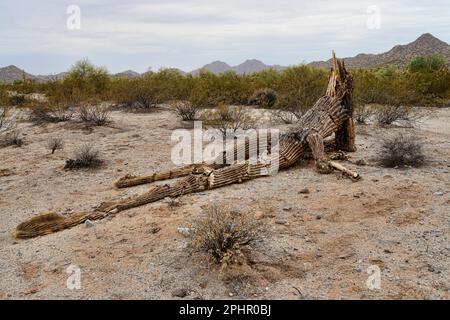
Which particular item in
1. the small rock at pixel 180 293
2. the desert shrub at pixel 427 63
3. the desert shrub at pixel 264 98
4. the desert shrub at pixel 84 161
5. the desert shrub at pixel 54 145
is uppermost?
the desert shrub at pixel 427 63

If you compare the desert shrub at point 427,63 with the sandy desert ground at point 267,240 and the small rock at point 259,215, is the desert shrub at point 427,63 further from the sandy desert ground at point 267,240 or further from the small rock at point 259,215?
the small rock at point 259,215

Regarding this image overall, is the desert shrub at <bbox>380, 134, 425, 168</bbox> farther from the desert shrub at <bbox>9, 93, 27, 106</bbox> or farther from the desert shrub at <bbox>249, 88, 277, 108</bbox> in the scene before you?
the desert shrub at <bbox>9, 93, 27, 106</bbox>

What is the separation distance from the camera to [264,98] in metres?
16.6

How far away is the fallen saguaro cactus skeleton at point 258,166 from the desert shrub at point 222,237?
1.79m

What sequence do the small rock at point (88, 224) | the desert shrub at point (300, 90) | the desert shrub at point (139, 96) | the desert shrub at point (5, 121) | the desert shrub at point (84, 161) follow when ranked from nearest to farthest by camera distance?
the small rock at point (88, 224) < the desert shrub at point (84, 161) < the desert shrub at point (5, 121) < the desert shrub at point (300, 90) < the desert shrub at point (139, 96)

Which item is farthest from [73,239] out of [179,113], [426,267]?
[179,113]

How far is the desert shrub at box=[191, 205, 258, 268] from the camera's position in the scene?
4.15m

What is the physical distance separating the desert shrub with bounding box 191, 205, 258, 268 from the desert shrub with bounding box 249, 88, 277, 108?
12183 mm

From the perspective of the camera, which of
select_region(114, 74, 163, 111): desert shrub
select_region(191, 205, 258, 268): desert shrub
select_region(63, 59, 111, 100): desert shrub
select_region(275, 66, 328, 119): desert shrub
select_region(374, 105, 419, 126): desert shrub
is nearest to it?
select_region(191, 205, 258, 268): desert shrub

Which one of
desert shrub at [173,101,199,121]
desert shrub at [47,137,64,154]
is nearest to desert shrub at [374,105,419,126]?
desert shrub at [173,101,199,121]

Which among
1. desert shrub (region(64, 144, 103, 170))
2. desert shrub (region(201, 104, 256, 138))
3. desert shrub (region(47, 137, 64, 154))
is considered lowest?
desert shrub (region(64, 144, 103, 170))

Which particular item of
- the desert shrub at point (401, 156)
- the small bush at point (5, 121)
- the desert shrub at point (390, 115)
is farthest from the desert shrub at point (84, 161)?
the desert shrub at point (390, 115)

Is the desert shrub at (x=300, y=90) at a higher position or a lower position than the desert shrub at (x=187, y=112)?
higher

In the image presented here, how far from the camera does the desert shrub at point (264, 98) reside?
16.4 meters
